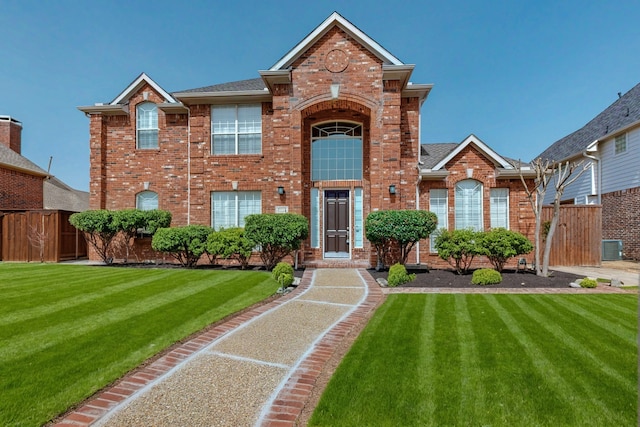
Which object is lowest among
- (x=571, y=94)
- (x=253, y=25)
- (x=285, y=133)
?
(x=285, y=133)

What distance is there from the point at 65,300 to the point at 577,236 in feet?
54.3

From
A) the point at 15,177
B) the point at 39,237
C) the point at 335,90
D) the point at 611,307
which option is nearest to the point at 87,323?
the point at 611,307

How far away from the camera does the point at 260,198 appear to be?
45.5 ft

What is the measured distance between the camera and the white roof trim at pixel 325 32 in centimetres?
1213

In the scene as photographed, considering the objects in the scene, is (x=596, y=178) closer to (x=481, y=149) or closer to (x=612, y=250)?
(x=612, y=250)

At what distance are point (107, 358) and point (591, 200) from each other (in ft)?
71.3

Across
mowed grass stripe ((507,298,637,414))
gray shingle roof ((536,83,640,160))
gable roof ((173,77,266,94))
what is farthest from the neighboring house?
gable roof ((173,77,266,94))

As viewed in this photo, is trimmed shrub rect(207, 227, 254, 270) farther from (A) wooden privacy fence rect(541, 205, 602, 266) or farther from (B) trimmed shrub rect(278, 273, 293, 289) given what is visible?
(A) wooden privacy fence rect(541, 205, 602, 266)

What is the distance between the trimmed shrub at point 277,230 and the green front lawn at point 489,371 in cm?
535

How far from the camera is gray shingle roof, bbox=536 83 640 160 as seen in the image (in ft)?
54.9

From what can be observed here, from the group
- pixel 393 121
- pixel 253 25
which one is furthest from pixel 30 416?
pixel 253 25

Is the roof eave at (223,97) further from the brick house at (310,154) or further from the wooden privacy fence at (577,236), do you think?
the wooden privacy fence at (577,236)

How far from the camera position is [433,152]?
15031 millimetres

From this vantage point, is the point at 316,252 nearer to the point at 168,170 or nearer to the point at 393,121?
the point at 393,121
